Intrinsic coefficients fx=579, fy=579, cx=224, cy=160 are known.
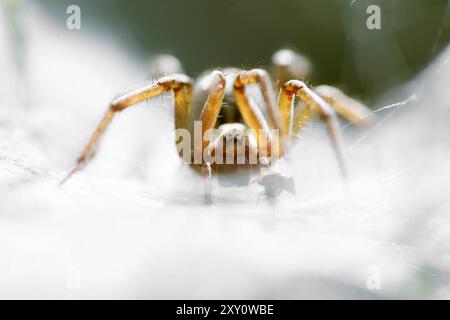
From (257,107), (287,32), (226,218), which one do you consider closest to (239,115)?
(257,107)

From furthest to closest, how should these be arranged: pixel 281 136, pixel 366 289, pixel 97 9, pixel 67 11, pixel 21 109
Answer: pixel 97 9 < pixel 67 11 < pixel 21 109 < pixel 281 136 < pixel 366 289

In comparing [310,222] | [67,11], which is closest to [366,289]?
[310,222]

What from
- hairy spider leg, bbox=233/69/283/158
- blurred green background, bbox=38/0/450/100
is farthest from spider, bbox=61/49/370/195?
blurred green background, bbox=38/0/450/100

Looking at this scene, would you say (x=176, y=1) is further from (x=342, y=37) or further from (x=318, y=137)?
(x=318, y=137)

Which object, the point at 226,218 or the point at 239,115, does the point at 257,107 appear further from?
the point at 226,218

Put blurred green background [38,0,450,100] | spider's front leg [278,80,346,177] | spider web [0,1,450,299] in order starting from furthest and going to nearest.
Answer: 1. blurred green background [38,0,450,100]
2. spider's front leg [278,80,346,177]
3. spider web [0,1,450,299]

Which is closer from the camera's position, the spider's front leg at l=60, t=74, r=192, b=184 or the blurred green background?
the spider's front leg at l=60, t=74, r=192, b=184

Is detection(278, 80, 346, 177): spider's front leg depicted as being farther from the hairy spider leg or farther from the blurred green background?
the blurred green background
